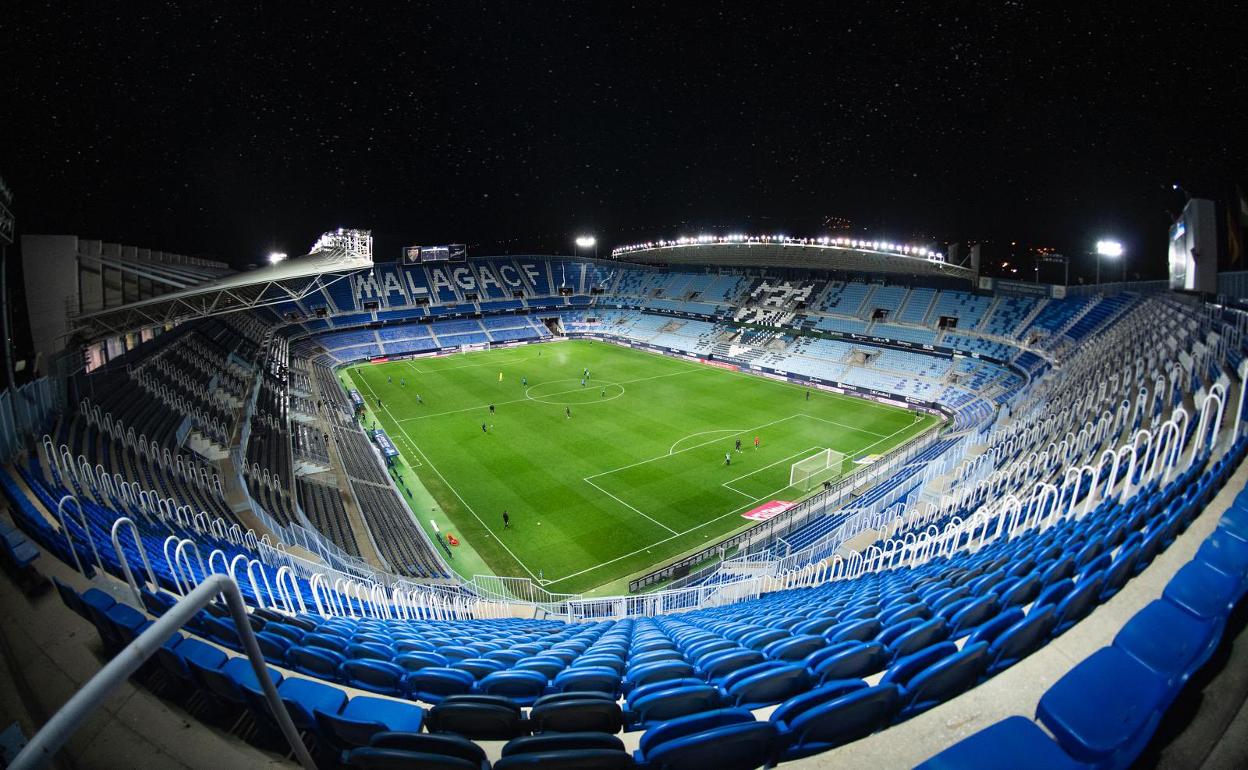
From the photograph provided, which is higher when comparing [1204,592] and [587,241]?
[587,241]

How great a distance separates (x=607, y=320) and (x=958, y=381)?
4122 centimetres

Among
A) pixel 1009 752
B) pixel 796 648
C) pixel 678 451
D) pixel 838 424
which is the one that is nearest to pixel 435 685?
pixel 796 648

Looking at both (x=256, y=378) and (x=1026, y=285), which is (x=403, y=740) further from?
(x=1026, y=285)

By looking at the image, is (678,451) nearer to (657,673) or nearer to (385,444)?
(385,444)

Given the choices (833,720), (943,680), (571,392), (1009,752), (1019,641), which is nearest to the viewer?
(1009,752)

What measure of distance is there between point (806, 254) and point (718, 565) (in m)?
42.7

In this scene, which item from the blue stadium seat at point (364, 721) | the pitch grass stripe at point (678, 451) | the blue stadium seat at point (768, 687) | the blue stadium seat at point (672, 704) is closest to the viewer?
the blue stadium seat at point (364, 721)

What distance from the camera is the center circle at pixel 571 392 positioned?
41875mm

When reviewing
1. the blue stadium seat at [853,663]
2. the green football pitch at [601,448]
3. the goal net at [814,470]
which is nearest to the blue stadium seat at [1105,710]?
the blue stadium seat at [853,663]

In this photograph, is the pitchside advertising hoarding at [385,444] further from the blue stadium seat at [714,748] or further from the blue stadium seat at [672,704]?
the blue stadium seat at [714,748]

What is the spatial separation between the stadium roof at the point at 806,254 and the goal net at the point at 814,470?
20.7 metres

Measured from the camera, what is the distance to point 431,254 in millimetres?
69188

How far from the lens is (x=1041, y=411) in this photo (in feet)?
77.9

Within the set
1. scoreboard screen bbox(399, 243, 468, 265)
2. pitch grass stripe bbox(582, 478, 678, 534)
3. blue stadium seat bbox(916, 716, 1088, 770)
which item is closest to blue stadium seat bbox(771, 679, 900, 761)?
blue stadium seat bbox(916, 716, 1088, 770)
